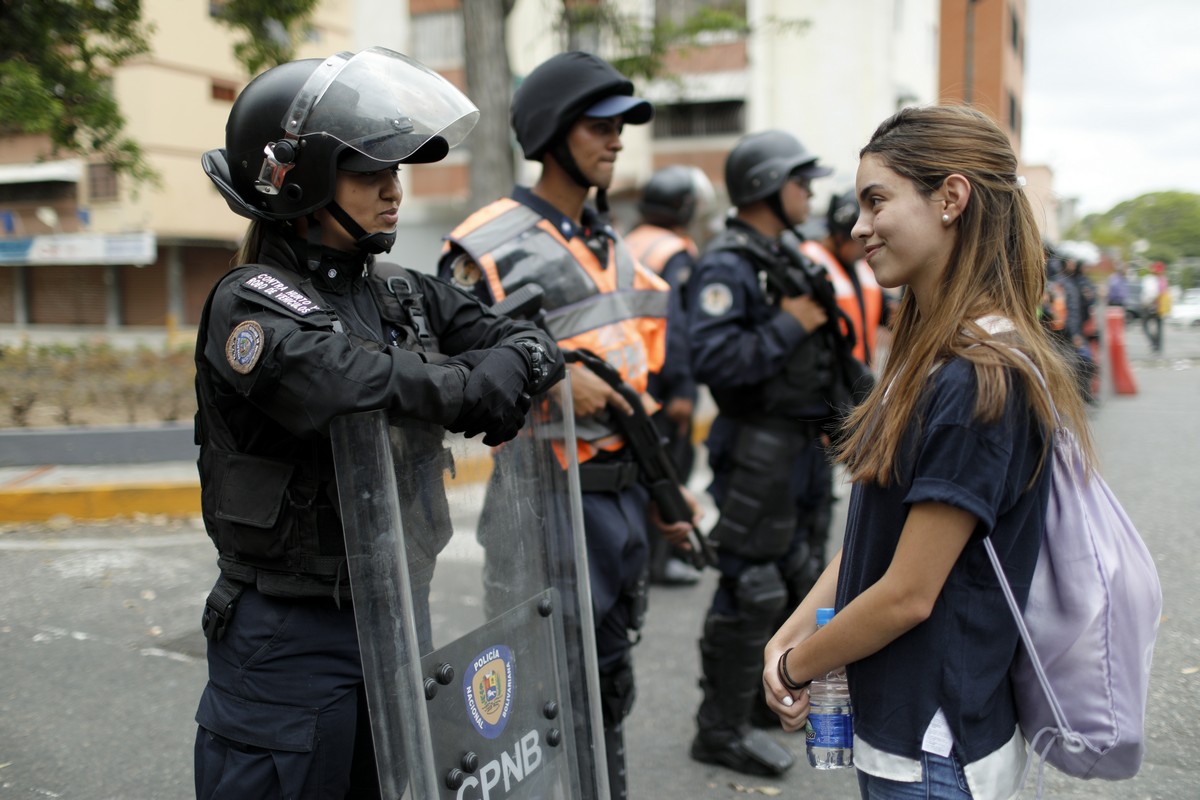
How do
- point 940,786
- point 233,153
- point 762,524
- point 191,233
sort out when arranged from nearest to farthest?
1. point 940,786
2. point 233,153
3. point 762,524
4. point 191,233

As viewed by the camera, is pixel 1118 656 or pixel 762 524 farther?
pixel 762 524

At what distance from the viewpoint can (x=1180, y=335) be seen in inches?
1206

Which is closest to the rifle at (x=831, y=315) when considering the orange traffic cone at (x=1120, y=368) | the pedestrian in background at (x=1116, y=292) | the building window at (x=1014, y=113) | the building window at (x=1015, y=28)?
the orange traffic cone at (x=1120, y=368)

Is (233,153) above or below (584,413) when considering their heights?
above

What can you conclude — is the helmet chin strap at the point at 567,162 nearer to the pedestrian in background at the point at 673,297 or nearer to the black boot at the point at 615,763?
the black boot at the point at 615,763

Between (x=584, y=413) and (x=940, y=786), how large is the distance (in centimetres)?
143

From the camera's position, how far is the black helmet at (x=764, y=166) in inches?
150

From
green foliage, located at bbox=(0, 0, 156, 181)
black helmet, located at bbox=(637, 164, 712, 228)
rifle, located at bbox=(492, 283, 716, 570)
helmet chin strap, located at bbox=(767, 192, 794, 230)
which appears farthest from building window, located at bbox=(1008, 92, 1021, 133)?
rifle, located at bbox=(492, 283, 716, 570)

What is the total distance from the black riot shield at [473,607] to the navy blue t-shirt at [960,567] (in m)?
0.66

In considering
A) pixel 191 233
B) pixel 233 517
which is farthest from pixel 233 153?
pixel 191 233

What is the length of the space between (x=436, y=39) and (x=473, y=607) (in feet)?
71.6

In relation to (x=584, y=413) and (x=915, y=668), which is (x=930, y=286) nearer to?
(x=915, y=668)

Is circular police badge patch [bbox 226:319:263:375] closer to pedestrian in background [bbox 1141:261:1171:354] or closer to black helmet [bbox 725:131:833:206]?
black helmet [bbox 725:131:833:206]

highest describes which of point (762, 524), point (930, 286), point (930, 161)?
point (930, 161)
